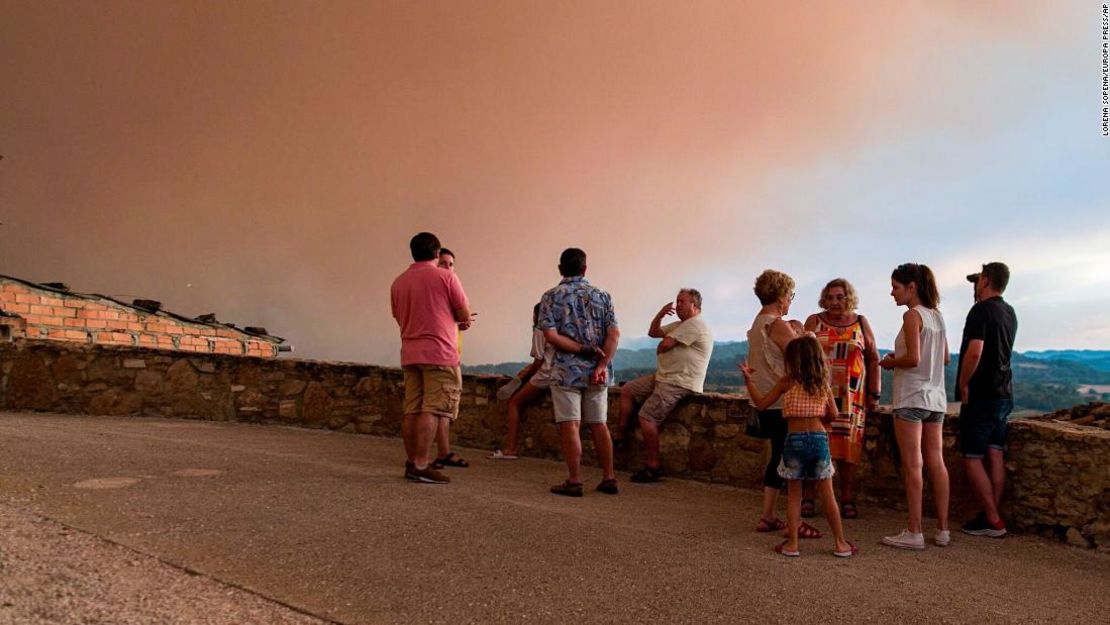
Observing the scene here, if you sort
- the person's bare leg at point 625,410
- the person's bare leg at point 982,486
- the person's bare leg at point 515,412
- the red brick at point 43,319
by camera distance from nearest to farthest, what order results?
the person's bare leg at point 982,486
the person's bare leg at point 625,410
the person's bare leg at point 515,412
the red brick at point 43,319

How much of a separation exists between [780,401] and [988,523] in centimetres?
171

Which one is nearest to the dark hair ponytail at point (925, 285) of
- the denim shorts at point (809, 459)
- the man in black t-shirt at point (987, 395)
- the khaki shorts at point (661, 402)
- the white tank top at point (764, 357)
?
the man in black t-shirt at point (987, 395)

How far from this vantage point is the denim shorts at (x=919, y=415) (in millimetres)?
5098

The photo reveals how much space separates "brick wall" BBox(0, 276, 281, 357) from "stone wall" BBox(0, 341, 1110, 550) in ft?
22.0

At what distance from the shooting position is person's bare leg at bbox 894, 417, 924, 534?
16.3ft

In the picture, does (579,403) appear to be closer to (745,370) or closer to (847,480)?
(745,370)

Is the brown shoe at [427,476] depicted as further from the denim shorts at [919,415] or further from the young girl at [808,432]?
the denim shorts at [919,415]

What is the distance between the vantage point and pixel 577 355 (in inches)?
235

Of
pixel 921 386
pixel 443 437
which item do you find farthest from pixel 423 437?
pixel 921 386

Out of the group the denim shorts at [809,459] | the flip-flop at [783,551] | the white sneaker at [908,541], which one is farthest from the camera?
the white sneaker at [908,541]

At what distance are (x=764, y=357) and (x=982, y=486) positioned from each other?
172cm

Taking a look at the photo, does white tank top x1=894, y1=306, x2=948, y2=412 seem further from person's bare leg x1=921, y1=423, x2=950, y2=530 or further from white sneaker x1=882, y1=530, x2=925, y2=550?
white sneaker x1=882, y1=530, x2=925, y2=550

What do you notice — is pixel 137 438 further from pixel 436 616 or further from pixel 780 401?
pixel 780 401

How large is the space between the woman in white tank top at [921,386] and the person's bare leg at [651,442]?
7.11 feet
